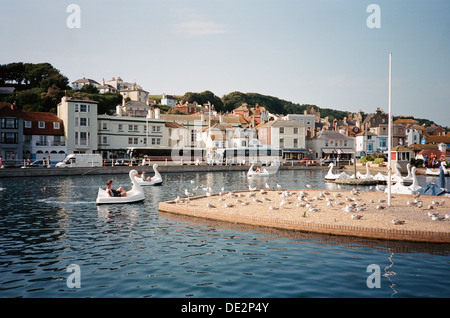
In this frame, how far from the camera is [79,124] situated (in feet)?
249

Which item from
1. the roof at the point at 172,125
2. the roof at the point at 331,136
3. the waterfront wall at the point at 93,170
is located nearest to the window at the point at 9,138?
the waterfront wall at the point at 93,170

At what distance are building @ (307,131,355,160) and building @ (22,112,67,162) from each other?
61083 millimetres

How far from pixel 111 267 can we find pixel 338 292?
688cm

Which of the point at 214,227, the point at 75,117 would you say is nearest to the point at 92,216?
the point at 214,227

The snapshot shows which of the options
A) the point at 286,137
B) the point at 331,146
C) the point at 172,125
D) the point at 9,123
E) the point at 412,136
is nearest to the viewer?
the point at 9,123

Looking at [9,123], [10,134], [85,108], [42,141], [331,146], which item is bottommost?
[331,146]

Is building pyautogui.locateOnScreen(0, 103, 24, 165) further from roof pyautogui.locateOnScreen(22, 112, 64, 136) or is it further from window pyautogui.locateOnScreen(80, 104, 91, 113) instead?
window pyautogui.locateOnScreen(80, 104, 91, 113)

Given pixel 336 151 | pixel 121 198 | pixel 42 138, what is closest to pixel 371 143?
pixel 336 151

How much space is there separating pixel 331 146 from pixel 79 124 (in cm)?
6287

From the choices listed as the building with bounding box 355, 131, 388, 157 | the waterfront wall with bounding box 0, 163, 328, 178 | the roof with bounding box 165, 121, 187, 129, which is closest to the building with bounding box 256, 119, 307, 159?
the waterfront wall with bounding box 0, 163, 328, 178

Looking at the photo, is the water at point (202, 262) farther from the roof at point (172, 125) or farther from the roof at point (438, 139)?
the roof at point (438, 139)

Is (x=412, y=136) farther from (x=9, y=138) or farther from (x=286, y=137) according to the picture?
(x=9, y=138)

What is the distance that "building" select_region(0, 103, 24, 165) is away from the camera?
225 feet
